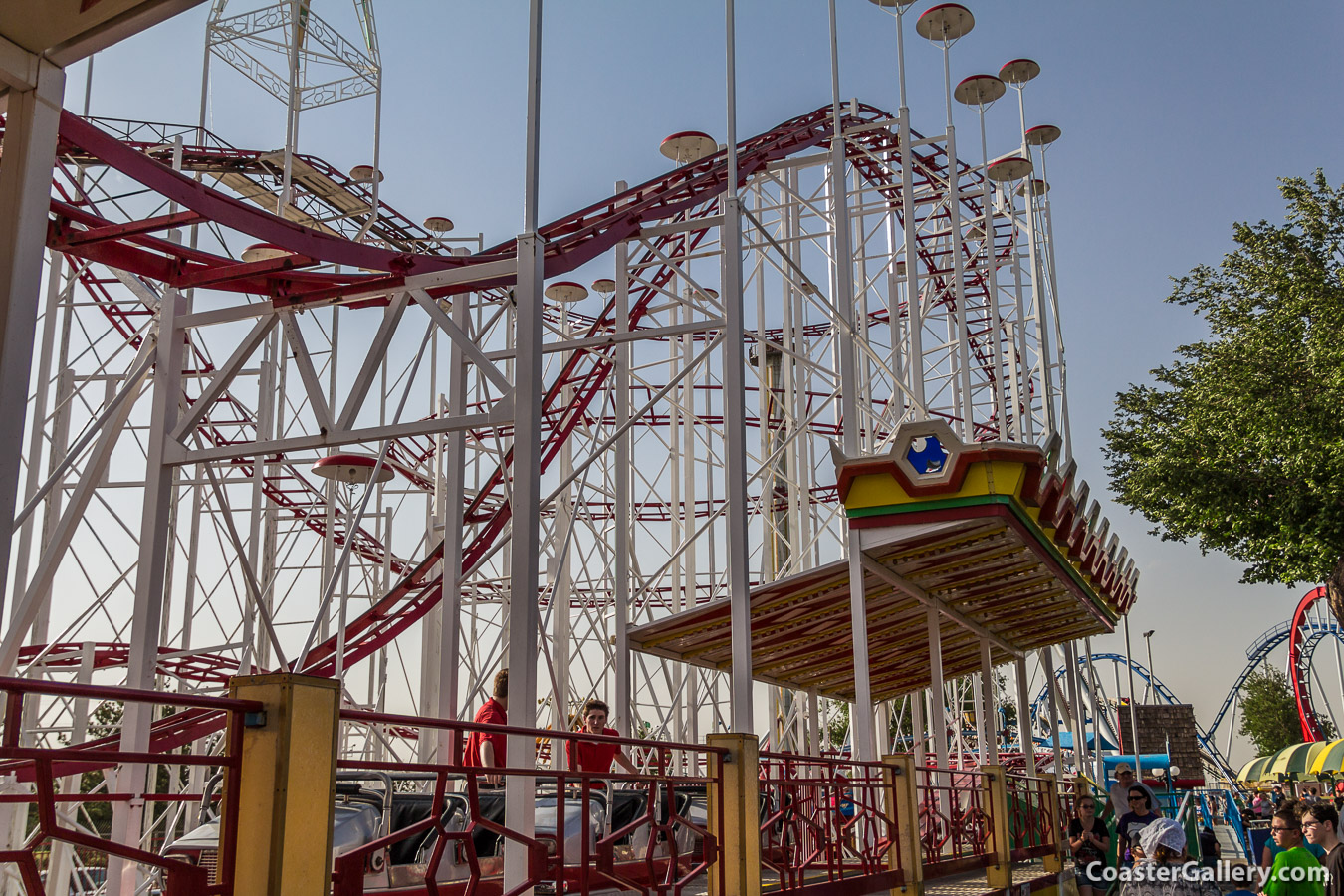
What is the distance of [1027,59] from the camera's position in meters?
17.4

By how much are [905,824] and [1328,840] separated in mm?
2759

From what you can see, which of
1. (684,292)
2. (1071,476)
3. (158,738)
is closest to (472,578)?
(684,292)

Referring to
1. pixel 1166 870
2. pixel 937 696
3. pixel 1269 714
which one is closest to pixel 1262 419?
pixel 937 696

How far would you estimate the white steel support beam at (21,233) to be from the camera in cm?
329

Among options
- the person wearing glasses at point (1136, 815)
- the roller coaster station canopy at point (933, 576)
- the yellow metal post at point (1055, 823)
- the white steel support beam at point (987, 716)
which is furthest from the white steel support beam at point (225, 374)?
the yellow metal post at point (1055, 823)

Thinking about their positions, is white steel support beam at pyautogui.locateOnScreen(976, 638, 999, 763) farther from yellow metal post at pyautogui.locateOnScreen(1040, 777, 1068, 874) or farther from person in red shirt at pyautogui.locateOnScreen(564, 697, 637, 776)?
person in red shirt at pyautogui.locateOnScreen(564, 697, 637, 776)

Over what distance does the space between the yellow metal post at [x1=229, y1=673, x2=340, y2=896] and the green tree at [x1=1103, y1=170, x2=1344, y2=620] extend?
18.8m

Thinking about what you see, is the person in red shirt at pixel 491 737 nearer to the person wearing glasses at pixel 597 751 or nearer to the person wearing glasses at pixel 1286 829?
the person wearing glasses at pixel 597 751

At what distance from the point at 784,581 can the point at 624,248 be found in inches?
130

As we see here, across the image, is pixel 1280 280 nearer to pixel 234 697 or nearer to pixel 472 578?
pixel 472 578

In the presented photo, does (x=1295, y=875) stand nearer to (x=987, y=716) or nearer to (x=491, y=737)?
(x=491, y=737)

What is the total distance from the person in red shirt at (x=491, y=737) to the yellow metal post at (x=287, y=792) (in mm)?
3146

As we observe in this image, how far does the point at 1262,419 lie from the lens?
19531 millimetres

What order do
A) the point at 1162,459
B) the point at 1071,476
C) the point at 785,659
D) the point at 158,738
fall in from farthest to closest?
1. the point at 1162,459
2. the point at 785,659
3. the point at 1071,476
4. the point at 158,738
